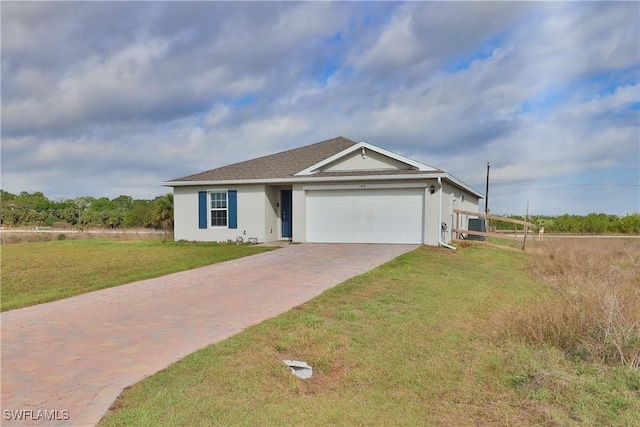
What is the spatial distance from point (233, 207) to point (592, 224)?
1272 inches

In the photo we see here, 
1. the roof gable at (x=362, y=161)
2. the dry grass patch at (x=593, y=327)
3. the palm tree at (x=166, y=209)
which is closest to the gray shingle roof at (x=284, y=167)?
the roof gable at (x=362, y=161)

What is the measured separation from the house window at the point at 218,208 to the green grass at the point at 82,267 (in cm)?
149

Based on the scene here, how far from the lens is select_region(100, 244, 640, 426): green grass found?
3363 millimetres

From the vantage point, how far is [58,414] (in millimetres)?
3277

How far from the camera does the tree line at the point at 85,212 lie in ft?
81.6

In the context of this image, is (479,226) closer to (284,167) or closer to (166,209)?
(284,167)

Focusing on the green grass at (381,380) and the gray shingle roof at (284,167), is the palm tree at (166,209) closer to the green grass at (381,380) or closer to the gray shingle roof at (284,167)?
the gray shingle roof at (284,167)

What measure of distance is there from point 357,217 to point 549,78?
29.9 ft

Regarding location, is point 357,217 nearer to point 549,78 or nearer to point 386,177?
point 386,177

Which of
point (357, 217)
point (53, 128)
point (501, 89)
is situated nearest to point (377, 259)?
point (357, 217)

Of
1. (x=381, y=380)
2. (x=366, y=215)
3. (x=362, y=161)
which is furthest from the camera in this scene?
(x=362, y=161)

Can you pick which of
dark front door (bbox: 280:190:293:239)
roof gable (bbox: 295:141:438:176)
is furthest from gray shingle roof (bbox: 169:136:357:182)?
roof gable (bbox: 295:141:438:176)

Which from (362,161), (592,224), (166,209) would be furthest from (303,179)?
(592,224)

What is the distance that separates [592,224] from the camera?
113ft
